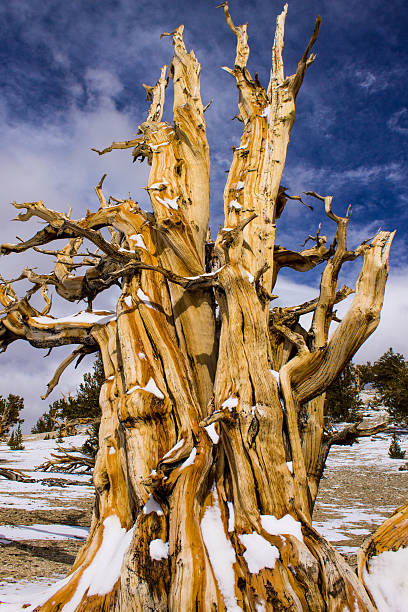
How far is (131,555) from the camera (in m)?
1.59

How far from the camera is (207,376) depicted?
2.58 m

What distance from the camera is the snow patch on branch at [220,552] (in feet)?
4.88

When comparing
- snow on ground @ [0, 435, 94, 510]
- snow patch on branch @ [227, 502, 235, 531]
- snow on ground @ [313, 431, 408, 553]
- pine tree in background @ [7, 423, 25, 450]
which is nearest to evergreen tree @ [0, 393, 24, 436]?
pine tree in background @ [7, 423, 25, 450]

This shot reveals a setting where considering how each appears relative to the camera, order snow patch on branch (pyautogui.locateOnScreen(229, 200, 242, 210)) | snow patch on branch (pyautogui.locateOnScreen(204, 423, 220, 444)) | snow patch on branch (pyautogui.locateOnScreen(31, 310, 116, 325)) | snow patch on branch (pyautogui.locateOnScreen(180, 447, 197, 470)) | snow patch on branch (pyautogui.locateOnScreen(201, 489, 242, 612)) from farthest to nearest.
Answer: snow patch on branch (pyautogui.locateOnScreen(31, 310, 116, 325)) → snow patch on branch (pyautogui.locateOnScreen(229, 200, 242, 210)) → snow patch on branch (pyautogui.locateOnScreen(204, 423, 220, 444)) → snow patch on branch (pyautogui.locateOnScreen(180, 447, 197, 470)) → snow patch on branch (pyautogui.locateOnScreen(201, 489, 242, 612))

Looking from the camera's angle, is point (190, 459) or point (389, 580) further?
point (190, 459)

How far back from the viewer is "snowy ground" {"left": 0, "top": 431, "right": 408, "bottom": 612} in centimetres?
323

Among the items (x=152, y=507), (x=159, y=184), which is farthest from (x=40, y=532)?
(x=159, y=184)

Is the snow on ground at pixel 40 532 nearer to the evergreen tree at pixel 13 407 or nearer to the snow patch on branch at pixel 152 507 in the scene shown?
the snow patch on branch at pixel 152 507

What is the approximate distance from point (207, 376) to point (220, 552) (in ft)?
3.58

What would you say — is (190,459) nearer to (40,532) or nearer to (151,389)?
(151,389)

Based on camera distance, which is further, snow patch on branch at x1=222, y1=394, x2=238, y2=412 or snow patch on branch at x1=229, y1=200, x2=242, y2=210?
snow patch on branch at x1=229, y1=200, x2=242, y2=210

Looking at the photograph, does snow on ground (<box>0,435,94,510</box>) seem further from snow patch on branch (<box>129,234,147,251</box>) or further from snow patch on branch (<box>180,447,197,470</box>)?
snow patch on branch (<box>180,447,197,470</box>)

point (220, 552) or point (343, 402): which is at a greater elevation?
point (343, 402)

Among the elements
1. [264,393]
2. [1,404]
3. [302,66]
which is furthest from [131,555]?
[1,404]
